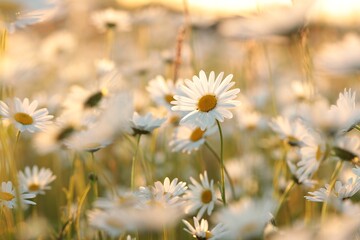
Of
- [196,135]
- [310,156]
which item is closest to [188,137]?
[196,135]

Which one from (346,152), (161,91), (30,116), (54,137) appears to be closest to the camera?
(346,152)

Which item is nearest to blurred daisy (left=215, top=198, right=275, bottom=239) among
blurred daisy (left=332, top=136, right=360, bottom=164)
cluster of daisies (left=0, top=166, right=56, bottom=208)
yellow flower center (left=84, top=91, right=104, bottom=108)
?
blurred daisy (left=332, top=136, right=360, bottom=164)

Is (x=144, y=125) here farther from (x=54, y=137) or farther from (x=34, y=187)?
(x=54, y=137)

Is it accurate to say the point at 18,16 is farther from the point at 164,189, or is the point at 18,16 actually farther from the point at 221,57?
the point at 221,57

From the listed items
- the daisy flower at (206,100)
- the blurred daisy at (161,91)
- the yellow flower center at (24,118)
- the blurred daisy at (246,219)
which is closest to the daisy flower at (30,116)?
the yellow flower center at (24,118)

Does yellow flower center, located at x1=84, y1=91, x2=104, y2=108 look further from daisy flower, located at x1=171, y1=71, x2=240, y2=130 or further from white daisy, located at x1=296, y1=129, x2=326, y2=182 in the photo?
white daisy, located at x1=296, y1=129, x2=326, y2=182
